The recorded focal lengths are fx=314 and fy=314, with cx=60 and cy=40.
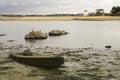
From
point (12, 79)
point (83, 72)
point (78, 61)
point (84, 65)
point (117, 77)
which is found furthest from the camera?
point (78, 61)

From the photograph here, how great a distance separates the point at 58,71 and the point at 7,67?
5456mm

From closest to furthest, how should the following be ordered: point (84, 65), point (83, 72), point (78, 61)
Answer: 1. point (83, 72)
2. point (84, 65)
3. point (78, 61)

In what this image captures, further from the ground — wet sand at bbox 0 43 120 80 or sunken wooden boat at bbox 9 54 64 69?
sunken wooden boat at bbox 9 54 64 69

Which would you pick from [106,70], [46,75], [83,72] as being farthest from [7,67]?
[106,70]

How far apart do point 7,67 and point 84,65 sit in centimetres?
881

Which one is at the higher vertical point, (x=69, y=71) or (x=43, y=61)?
(x=43, y=61)

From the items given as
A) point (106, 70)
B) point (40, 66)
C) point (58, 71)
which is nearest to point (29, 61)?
point (40, 66)

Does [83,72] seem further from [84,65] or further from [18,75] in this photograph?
[18,75]

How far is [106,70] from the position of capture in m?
32.8

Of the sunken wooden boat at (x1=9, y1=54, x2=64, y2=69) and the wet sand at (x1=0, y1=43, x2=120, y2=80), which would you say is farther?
the sunken wooden boat at (x1=9, y1=54, x2=64, y2=69)

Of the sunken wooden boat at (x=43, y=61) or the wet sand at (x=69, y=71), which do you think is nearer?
the wet sand at (x=69, y=71)

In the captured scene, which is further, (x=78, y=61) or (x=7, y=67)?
(x=78, y=61)

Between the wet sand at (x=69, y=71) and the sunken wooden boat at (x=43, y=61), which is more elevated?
the sunken wooden boat at (x=43, y=61)

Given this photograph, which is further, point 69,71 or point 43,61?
point 43,61
